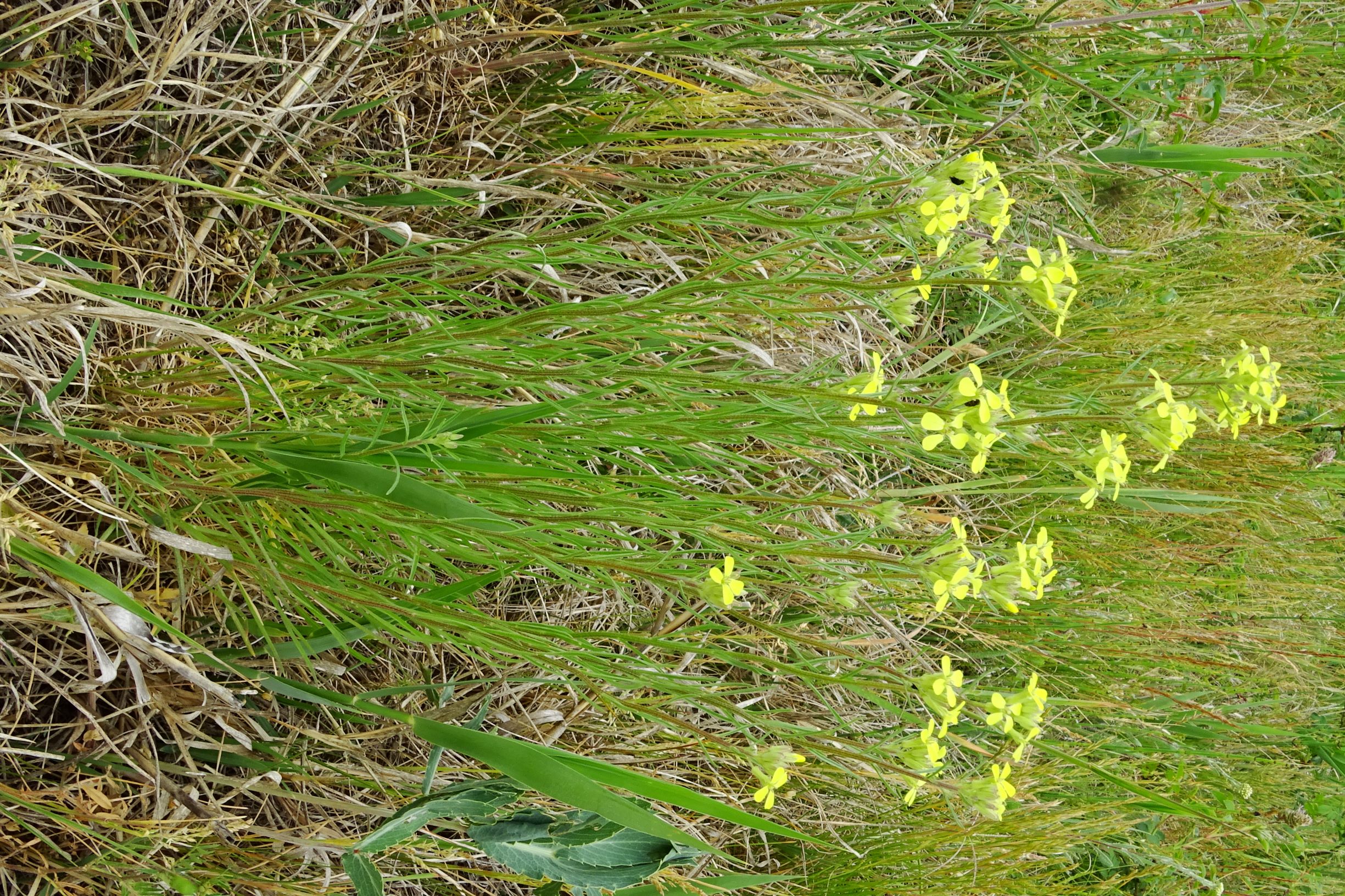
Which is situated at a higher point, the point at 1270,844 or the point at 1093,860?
the point at 1093,860

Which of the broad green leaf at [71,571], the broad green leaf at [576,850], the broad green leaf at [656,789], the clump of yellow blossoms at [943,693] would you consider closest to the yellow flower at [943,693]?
the clump of yellow blossoms at [943,693]

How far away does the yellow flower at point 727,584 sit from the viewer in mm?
921

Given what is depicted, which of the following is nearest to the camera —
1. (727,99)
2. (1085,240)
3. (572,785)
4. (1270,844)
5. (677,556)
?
(572,785)

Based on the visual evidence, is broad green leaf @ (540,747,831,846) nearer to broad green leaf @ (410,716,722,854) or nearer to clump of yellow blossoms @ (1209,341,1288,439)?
broad green leaf @ (410,716,722,854)

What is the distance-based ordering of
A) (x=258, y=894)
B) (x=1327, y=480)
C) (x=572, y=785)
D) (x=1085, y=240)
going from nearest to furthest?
(x=572, y=785), (x=258, y=894), (x=1085, y=240), (x=1327, y=480)

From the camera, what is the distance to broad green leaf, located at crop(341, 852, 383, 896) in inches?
45.9

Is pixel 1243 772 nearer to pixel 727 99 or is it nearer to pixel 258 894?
pixel 727 99

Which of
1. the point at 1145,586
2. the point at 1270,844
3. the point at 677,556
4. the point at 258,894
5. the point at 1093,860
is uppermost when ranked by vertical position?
the point at 677,556

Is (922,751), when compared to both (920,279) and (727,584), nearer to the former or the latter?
(727,584)

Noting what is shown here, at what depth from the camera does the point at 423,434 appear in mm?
1052

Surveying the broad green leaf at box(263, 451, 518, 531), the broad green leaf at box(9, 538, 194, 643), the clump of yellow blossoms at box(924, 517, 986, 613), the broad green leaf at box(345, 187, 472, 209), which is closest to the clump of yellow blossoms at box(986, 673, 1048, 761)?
the clump of yellow blossoms at box(924, 517, 986, 613)

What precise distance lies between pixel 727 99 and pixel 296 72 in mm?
797

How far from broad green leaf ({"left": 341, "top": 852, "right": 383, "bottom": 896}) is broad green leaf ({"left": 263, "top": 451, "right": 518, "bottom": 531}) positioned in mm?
513

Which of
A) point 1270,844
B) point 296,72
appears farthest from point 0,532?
point 1270,844
